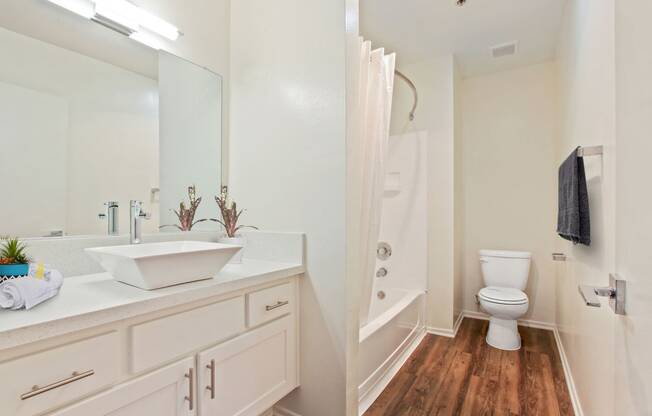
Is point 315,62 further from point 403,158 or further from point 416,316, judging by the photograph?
point 416,316

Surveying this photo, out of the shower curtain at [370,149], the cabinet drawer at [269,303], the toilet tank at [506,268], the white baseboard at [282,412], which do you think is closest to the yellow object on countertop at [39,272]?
the cabinet drawer at [269,303]

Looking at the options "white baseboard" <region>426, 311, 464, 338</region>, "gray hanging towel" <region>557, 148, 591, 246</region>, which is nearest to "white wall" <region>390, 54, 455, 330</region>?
"white baseboard" <region>426, 311, 464, 338</region>

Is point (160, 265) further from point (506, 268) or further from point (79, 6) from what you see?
point (506, 268)

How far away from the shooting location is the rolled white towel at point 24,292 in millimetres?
833

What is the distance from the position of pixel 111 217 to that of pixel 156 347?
719 mm

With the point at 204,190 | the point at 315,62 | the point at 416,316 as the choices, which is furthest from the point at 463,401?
the point at 315,62

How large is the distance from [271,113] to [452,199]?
191 cm

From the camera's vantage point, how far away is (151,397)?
3.25ft

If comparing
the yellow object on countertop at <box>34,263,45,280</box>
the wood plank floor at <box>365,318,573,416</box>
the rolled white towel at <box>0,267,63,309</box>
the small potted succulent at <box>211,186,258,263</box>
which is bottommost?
the wood plank floor at <box>365,318,573,416</box>

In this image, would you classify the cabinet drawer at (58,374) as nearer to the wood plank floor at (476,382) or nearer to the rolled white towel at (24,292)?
the rolled white towel at (24,292)

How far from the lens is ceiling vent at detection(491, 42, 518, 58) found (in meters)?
2.79

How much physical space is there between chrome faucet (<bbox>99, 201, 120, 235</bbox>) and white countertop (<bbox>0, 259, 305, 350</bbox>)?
21 centimetres

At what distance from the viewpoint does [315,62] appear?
1590 millimetres

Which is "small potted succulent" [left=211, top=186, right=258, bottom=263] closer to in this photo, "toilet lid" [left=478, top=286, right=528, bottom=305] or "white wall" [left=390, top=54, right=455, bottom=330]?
"white wall" [left=390, top=54, right=455, bottom=330]
